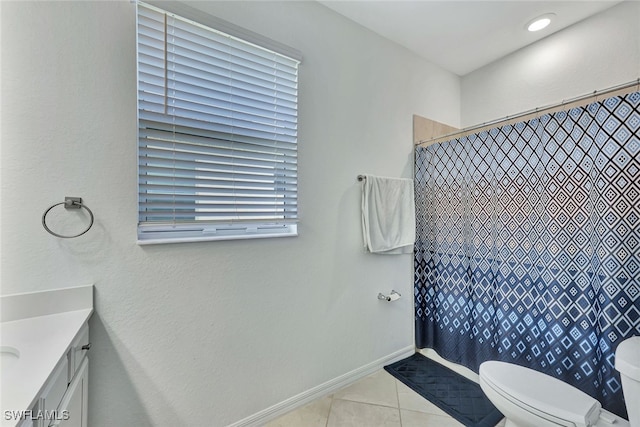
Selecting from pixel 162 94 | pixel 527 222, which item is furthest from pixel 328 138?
pixel 527 222

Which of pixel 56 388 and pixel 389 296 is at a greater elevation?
pixel 56 388

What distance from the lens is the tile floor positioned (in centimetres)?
150

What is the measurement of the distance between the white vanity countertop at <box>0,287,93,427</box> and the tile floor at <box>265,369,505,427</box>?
1.15 m

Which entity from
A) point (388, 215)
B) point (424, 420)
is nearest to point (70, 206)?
point (388, 215)

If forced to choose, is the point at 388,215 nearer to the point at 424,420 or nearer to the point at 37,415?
the point at 424,420

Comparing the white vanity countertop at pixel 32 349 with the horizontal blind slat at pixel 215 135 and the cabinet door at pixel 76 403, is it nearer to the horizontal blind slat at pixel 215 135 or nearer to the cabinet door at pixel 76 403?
the cabinet door at pixel 76 403

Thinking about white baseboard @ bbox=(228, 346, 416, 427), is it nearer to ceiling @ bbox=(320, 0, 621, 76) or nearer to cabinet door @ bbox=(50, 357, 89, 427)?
cabinet door @ bbox=(50, 357, 89, 427)

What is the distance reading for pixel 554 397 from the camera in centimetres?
119

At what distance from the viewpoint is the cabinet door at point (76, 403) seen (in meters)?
0.78

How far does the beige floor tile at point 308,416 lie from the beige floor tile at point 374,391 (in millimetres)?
134

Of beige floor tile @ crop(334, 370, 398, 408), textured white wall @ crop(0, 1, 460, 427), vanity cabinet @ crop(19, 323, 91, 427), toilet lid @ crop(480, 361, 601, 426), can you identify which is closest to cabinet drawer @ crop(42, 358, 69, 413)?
vanity cabinet @ crop(19, 323, 91, 427)

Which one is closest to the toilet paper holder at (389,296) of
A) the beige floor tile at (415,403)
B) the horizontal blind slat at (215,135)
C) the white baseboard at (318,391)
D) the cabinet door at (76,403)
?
the white baseboard at (318,391)

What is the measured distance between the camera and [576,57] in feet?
5.98

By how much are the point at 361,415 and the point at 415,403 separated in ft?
1.19
